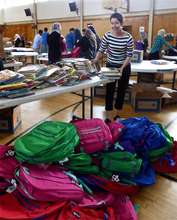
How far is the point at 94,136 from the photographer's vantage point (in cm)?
180

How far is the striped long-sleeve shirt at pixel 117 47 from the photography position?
2906mm

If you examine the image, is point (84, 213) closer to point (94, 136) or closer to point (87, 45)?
point (94, 136)

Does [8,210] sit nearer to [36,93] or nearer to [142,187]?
[36,93]

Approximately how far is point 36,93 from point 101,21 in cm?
1013

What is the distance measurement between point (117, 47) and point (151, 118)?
1.02m

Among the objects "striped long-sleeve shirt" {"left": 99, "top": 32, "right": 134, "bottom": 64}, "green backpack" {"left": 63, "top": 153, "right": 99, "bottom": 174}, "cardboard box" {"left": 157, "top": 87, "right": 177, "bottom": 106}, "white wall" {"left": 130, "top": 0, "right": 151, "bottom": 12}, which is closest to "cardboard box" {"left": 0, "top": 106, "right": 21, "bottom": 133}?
"striped long-sleeve shirt" {"left": 99, "top": 32, "right": 134, "bottom": 64}

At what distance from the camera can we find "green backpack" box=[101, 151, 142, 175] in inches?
67.8

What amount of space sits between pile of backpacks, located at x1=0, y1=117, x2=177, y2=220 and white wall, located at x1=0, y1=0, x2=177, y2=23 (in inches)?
342

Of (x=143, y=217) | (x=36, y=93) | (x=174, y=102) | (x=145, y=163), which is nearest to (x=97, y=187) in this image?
(x=143, y=217)

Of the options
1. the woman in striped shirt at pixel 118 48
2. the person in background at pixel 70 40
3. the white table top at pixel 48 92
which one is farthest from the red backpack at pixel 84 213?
the person in background at pixel 70 40

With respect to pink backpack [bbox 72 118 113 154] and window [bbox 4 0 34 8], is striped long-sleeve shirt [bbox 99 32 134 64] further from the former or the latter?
window [bbox 4 0 34 8]

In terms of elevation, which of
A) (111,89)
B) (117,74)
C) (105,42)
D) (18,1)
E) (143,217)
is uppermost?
(18,1)

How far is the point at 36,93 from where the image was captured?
1818mm

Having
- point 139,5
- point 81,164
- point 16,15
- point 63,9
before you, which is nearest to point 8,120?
point 81,164
